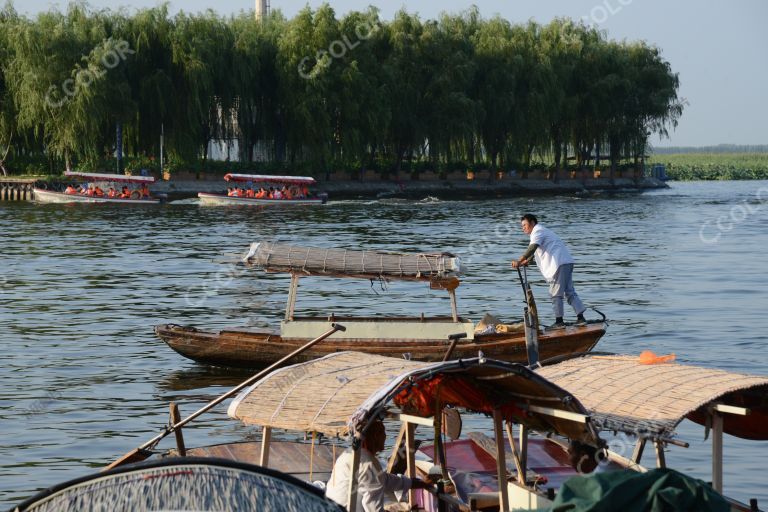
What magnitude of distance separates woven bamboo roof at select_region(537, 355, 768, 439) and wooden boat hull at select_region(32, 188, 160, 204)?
141 ft

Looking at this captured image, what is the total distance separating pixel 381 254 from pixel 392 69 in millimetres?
43506

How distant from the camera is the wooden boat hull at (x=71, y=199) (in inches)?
1964

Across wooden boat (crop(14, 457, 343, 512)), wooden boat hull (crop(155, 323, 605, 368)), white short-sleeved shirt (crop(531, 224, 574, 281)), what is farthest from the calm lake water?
wooden boat (crop(14, 457, 343, 512))

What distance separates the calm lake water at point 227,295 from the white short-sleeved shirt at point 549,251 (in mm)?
2532

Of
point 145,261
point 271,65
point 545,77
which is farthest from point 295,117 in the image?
point 145,261

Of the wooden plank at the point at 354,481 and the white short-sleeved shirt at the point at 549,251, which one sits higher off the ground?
the white short-sleeved shirt at the point at 549,251

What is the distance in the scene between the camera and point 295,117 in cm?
5456

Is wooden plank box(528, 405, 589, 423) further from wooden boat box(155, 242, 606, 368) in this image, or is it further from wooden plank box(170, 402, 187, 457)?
wooden boat box(155, 242, 606, 368)

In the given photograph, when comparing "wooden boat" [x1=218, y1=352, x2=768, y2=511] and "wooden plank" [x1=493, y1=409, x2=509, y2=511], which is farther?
"wooden plank" [x1=493, y1=409, x2=509, y2=511]

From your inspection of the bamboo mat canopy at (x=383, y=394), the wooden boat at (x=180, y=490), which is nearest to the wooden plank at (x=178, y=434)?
the bamboo mat canopy at (x=383, y=394)

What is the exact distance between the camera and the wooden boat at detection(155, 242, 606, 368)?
1513cm

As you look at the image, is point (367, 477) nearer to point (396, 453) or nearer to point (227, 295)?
point (396, 453)

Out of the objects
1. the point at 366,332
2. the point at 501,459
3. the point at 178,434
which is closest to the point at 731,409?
the point at 501,459

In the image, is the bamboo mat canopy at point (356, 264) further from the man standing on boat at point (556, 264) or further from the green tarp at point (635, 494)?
the green tarp at point (635, 494)
